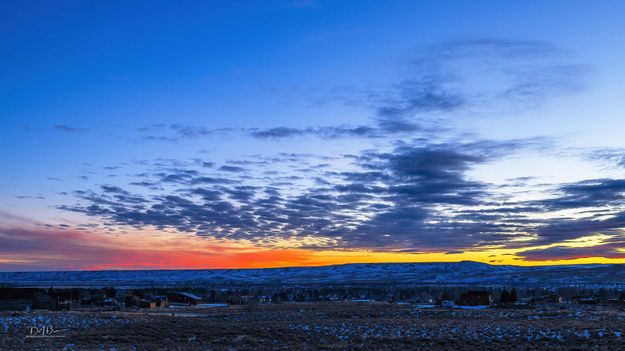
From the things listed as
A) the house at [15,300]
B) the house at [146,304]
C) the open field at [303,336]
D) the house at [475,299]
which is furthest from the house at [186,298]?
the open field at [303,336]

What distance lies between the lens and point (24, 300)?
2482 inches

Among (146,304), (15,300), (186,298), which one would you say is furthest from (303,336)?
(186,298)

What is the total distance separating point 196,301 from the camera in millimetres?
93875

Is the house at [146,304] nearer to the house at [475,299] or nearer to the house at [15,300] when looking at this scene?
the house at [15,300]

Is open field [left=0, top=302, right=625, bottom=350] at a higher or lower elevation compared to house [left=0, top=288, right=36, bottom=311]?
lower

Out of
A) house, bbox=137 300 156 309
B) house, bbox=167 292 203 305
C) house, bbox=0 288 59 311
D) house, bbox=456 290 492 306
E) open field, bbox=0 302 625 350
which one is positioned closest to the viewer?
open field, bbox=0 302 625 350

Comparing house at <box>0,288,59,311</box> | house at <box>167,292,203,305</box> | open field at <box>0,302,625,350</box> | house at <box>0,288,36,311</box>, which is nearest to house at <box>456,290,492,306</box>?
open field at <box>0,302,625,350</box>

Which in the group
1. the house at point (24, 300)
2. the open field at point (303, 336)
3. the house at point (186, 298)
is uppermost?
the house at point (24, 300)

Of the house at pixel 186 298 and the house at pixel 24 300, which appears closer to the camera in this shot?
the house at pixel 24 300

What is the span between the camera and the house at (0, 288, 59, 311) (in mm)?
61781

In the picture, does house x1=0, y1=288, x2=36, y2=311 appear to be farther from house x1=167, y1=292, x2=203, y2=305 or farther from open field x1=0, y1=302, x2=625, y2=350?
house x1=167, y1=292, x2=203, y2=305

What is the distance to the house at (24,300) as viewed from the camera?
6178 cm

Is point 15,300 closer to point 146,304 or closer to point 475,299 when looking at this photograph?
point 146,304

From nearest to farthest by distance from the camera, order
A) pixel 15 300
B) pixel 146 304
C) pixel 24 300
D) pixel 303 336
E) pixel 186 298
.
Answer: pixel 303 336 < pixel 15 300 < pixel 24 300 < pixel 146 304 < pixel 186 298
